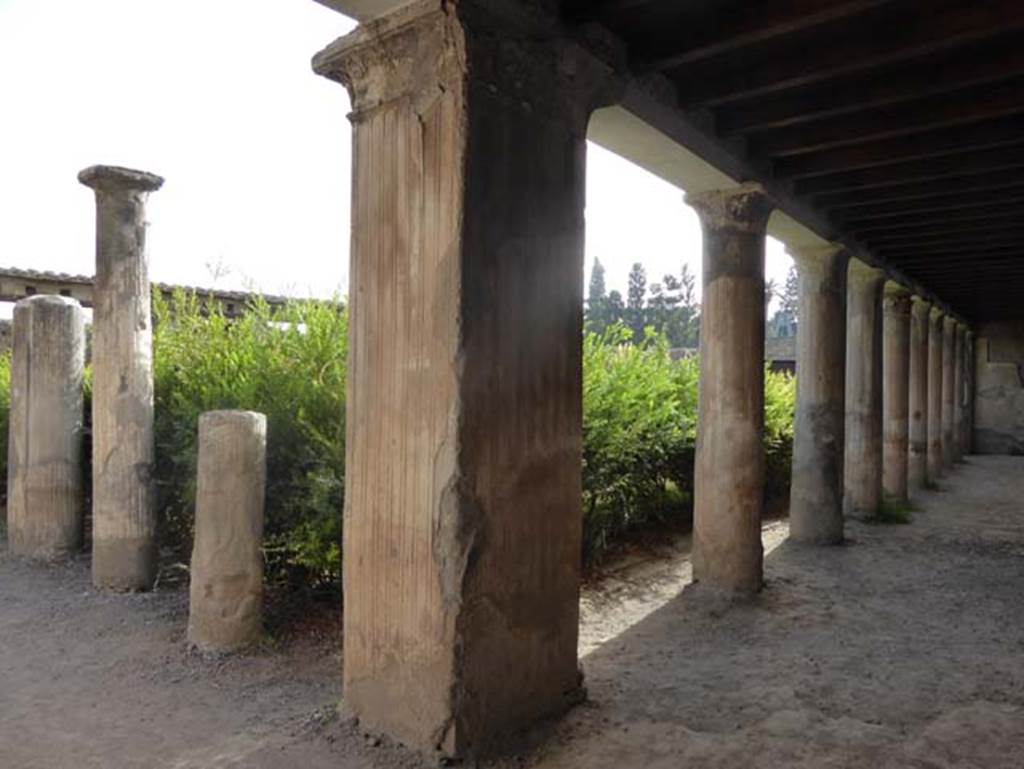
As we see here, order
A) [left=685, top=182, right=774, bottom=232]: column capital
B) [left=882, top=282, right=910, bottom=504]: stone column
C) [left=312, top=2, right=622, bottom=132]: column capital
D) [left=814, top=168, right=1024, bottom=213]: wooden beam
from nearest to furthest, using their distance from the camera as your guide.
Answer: [left=312, top=2, right=622, bottom=132]: column capital → [left=685, top=182, right=774, bottom=232]: column capital → [left=814, top=168, right=1024, bottom=213]: wooden beam → [left=882, top=282, right=910, bottom=504]: stone column

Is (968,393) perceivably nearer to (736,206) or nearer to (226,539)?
(736,206)

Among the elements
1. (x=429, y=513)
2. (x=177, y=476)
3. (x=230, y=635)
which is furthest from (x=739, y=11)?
(x=177, y=476)

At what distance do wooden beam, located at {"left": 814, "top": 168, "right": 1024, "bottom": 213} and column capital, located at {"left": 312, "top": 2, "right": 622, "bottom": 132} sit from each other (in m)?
3.71

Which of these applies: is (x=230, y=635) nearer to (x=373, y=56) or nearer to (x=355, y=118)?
(x=355, y=118)

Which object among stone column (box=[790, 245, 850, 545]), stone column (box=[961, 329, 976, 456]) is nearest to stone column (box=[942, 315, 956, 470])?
stone column (box=[961, 329, 976, 456])

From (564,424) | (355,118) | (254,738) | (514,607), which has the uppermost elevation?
(355,118)

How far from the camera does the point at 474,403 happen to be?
295 cm

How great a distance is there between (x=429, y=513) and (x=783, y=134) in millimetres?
3691

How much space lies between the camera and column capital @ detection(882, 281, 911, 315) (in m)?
10.2

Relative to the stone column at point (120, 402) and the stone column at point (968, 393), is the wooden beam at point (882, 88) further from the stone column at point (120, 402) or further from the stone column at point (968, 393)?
the stone column at point (968, 393)

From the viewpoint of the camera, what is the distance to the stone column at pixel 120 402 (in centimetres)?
549

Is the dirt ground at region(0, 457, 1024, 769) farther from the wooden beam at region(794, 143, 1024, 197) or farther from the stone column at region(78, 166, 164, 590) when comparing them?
the wooden beam at region(794, 143, 1024, 197)

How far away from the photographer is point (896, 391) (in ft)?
34.1

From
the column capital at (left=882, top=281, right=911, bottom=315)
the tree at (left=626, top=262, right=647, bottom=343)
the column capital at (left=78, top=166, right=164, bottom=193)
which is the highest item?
the tree at (left=626, top=262, right=647, bottom=343)
